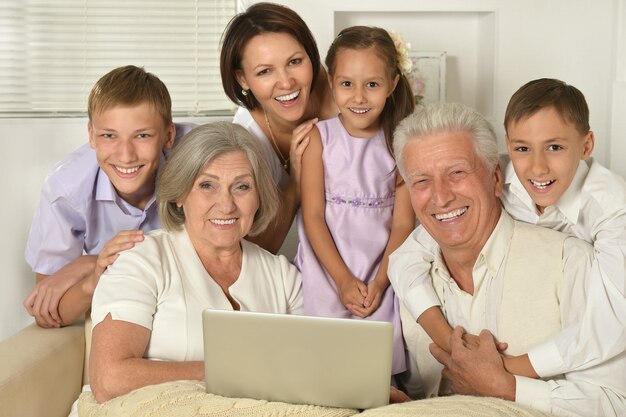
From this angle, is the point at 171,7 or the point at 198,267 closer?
the point at 198,267

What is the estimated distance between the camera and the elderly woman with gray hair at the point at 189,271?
213 cm

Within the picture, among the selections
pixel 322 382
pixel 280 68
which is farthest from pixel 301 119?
pixel 322 382

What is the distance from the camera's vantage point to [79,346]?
2.58 metres

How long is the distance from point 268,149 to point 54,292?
825 mm

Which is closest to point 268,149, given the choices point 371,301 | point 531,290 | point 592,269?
point 371,301

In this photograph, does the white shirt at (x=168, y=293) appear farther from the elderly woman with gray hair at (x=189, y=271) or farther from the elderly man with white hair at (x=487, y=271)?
the elderly man with white hair at (x=487, y=271)

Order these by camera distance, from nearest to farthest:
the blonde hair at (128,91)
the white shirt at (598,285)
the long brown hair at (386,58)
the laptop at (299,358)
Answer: the laptop at (299,358) < the white shirt at (598,285) < the blonde hair at (128,91) < the long brown hair at (386,58)

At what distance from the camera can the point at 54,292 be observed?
8.47 feet

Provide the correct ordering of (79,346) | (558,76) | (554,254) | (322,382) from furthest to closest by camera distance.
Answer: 1. (558,76)
2. (79,346)
3. (554,254)
4. (322,382)

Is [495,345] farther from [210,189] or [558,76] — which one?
[558,76]

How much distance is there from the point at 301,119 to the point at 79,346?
1050 mm

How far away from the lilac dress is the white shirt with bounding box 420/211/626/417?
14.8 inches

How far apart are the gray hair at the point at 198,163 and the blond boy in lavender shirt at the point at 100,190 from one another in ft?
0.48

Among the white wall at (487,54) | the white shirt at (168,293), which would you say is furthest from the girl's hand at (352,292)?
the white wall at (487,54)
